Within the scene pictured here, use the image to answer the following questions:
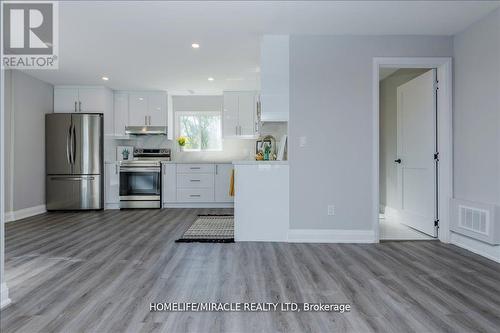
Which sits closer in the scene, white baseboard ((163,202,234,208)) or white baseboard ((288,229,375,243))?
white baseboard ((288,229,375,243))

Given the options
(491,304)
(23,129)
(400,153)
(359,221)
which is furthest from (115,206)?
(491,304)

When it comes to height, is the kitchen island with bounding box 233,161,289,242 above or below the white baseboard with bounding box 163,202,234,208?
above

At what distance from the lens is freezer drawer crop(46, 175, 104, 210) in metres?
5.24

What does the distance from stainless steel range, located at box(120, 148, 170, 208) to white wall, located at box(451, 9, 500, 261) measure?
15.5 feet

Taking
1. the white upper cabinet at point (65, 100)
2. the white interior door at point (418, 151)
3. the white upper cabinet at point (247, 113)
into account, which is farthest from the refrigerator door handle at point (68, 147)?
the white interior door at point (418, 151)

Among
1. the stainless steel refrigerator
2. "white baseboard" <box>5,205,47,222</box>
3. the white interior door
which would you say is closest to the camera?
the white interior door

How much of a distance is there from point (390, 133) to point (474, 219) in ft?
6.92

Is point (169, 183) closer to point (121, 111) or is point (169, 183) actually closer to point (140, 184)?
point (140, 184)

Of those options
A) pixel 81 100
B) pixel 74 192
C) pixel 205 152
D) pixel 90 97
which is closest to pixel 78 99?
pixel 81 100

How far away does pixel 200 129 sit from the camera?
21.0ft

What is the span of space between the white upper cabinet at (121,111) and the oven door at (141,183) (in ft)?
2.94

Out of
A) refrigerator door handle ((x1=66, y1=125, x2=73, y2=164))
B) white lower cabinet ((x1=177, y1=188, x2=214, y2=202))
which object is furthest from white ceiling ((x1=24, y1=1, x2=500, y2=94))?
white lower cabinet ((x1=177, y1=188, x2=214, y2=202))

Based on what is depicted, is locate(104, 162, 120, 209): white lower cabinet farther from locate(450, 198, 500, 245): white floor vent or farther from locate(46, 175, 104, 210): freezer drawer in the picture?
locate(450, 198, 500, 245): white floor vent

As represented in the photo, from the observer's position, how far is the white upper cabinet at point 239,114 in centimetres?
→ 586
